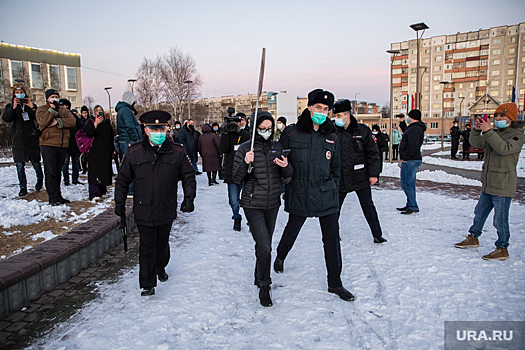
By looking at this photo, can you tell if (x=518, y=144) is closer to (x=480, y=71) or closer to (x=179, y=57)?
(x=179, y=57)

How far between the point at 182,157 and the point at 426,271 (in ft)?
10.3

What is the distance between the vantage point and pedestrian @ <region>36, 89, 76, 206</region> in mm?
6695

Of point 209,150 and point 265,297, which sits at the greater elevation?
point 209,150

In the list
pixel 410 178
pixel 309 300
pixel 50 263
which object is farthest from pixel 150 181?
pixel 410 178

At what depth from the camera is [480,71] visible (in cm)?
8438

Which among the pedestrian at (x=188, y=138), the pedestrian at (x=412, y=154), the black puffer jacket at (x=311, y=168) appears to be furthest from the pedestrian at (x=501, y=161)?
the pedestrian at (x=188, y=138)

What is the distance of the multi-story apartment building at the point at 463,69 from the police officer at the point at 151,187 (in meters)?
81.2

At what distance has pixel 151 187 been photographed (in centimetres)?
377

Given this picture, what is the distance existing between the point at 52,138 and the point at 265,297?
5358 millimetres

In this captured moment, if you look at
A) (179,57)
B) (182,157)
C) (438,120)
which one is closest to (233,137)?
(182,157)

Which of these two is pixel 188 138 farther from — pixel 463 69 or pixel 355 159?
pixel 463 69

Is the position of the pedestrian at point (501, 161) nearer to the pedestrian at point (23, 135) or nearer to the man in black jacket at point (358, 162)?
the man in black jacket at point (358, 162)

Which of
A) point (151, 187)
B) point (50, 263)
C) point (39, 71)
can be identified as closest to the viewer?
point (151, 187)

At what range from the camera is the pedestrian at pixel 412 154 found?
718 cm
